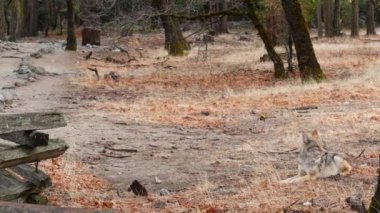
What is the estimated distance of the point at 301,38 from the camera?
1850 centimetres

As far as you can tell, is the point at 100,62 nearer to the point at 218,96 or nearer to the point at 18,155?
the point at 218,96

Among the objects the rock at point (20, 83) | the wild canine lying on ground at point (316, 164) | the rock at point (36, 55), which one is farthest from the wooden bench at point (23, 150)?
the rock at point (36, 55)

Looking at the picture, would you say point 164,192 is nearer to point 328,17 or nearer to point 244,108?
point 244,108

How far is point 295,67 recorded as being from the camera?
22047 millimetres

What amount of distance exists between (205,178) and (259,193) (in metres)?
1.25

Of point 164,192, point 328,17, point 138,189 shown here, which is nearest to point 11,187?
point 138,189

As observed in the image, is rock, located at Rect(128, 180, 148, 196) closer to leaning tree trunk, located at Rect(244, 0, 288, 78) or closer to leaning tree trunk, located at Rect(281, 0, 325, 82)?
leaning tree trunk, located at Rect(281, 0, 325, 82)

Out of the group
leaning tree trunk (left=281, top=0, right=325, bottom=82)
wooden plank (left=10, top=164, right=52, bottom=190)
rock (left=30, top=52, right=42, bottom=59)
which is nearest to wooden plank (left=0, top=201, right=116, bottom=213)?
wooden plank (left=10, top=164, right=52, bottom=190)

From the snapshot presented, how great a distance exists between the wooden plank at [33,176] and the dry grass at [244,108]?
41cm

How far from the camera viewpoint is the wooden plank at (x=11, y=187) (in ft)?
20.1

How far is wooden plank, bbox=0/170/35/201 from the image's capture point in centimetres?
612

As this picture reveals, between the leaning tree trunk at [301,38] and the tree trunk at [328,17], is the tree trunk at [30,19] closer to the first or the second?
Answer: the tree trunk at [328,17]

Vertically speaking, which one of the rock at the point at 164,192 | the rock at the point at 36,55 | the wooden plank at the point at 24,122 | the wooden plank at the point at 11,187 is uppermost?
the wooden plank at the point at 24,122

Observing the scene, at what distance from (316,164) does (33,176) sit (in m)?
3.00
